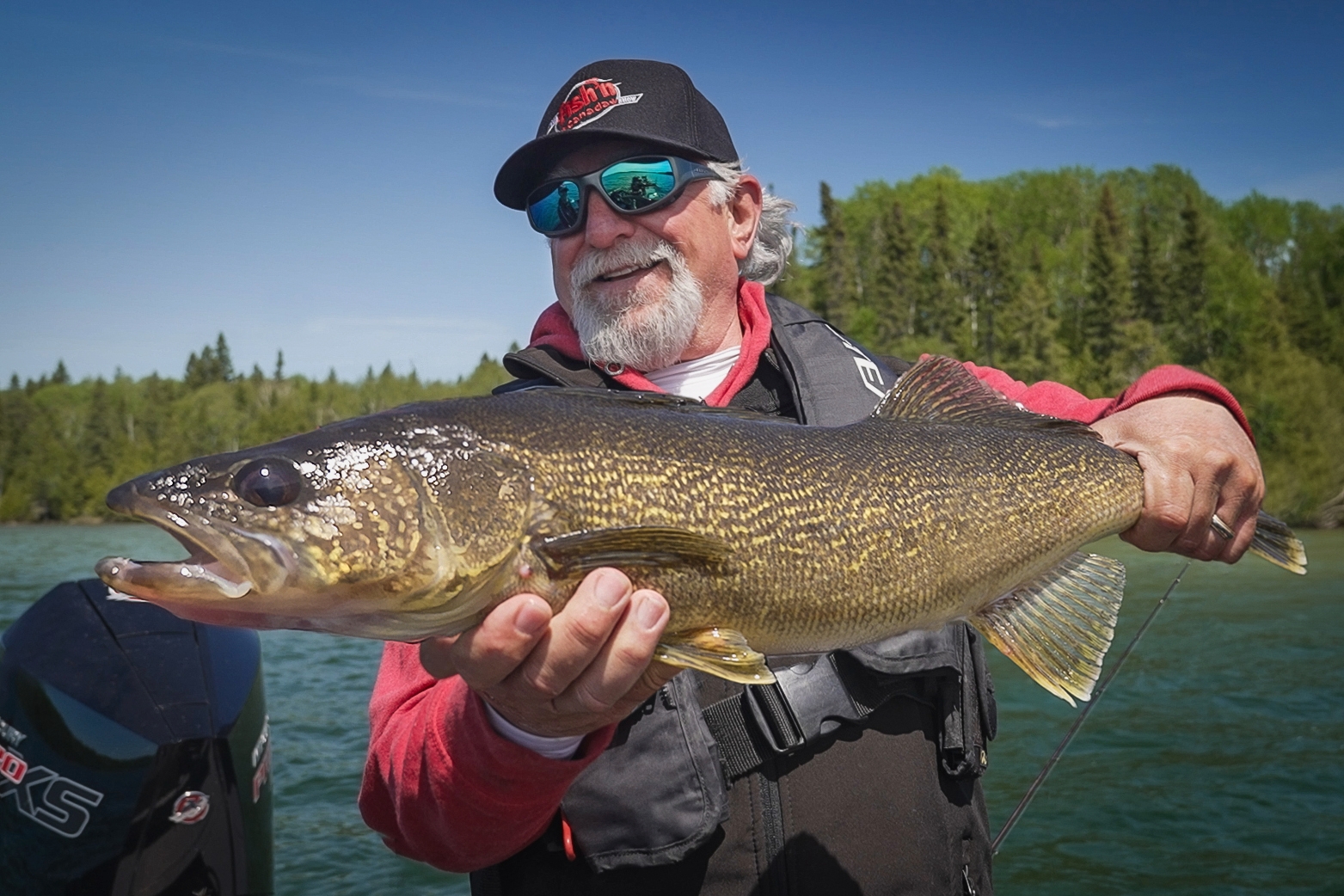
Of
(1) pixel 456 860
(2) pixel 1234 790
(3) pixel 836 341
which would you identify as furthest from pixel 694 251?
(2) pixel 1234 790

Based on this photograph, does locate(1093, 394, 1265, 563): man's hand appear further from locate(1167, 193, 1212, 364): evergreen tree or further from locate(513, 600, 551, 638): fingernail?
locate(1167, 193, 1212, 364): evergreen tree

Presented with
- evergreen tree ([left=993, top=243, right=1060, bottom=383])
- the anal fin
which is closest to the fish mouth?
the anal fin

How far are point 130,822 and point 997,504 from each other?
11.5 feet

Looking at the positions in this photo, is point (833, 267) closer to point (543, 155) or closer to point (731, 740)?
point (543, 155)

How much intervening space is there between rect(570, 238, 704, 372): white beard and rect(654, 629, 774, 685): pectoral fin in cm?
153

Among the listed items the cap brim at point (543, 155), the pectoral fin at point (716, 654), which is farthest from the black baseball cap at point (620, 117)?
the pectoral fin at point (716, 654)

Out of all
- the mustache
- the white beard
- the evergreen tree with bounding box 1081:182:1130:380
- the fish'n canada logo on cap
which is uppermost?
the evergreen tree with bounding box 1081:182:1130:380

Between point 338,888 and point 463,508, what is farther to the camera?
point 338,888

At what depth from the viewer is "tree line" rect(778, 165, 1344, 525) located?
2365 inches

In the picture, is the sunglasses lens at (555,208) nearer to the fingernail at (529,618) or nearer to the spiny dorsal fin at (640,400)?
the spiny dorsal fin at (640,400)

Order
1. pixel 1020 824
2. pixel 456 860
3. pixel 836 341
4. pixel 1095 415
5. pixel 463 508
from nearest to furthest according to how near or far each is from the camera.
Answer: pixel 463 508, pixel 456 860, pixel 1095 415, pixel 836 341, pixel 1020 824

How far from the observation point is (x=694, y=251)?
13.4ft

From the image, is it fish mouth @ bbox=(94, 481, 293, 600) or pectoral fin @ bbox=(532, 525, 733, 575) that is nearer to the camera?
fish mouth @ bbox=(94, 481, 293, 600)

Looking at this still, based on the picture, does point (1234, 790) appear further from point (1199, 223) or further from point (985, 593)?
point (1199, 223)
